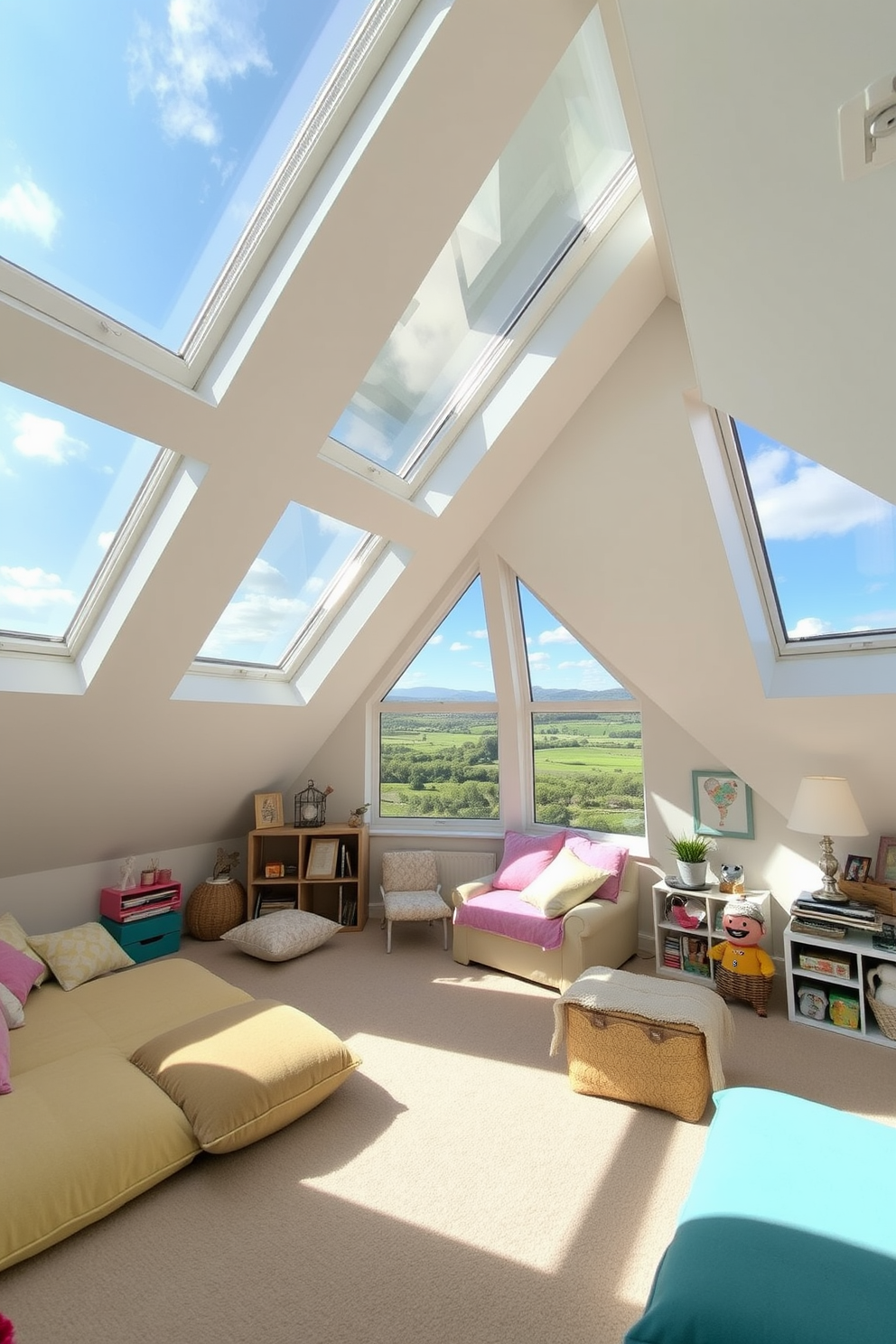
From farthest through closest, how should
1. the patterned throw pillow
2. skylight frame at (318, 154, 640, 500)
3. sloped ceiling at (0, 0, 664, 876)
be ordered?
the patterned throw pillow
skylight frame at (318, 154, 640, 500)
sloped ceiling at (0, 0, 664, 876)

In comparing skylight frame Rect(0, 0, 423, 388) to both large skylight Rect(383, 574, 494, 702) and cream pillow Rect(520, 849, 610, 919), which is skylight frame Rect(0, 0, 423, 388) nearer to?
large skylight Rect(383, 574, 494, 702)

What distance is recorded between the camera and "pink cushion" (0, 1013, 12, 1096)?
254cm

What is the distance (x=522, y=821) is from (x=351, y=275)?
4229 millimetres

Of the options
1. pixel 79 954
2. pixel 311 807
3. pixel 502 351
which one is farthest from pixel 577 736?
pixel 79 954

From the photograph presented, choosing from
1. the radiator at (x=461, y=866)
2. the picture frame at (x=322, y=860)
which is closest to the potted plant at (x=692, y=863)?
the radiator at (x=461, y=866)

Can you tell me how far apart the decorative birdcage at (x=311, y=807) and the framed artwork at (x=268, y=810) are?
190 millimetres

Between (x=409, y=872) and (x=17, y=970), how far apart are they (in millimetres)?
2687

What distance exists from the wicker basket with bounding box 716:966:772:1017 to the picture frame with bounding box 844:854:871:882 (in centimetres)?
75

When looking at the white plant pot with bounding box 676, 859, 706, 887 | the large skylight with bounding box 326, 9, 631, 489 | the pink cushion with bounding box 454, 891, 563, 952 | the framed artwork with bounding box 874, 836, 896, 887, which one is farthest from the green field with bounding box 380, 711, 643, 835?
the large skylight with bounding box 326, 9, 631, 489

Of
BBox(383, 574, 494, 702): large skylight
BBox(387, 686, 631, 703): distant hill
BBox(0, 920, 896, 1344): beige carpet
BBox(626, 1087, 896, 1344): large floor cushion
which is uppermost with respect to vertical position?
BBox(383, 574, 494, 702): large skylight

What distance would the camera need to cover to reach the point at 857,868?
3.89 m

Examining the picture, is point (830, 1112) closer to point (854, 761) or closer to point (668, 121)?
point (854, 761)

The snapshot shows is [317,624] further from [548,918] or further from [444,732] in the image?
[548,918]

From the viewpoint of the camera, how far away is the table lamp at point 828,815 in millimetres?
3607
